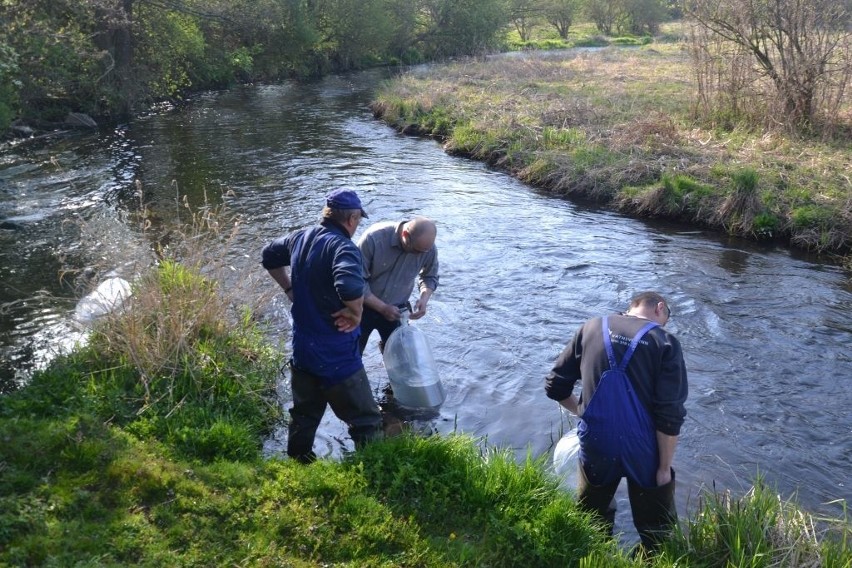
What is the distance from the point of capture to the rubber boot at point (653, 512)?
4602 mm

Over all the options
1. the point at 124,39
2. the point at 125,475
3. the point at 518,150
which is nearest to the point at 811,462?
the point at 125,475

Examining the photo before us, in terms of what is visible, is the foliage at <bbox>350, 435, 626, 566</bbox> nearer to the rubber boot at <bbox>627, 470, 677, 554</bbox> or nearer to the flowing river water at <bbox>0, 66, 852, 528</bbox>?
the rubber boot at <bbox>627, 470, 677, 554</bbox>

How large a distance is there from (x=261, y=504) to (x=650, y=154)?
13.1 m

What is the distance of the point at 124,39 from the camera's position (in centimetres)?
2572

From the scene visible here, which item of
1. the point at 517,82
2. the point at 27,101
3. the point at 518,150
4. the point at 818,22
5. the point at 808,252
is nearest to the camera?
the point at 808,252

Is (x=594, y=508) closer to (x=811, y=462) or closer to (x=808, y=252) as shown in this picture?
(x=811, y=462)

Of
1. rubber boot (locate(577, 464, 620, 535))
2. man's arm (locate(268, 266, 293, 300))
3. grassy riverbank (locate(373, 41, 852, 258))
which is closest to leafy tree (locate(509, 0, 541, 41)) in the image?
grassy riverbank (locate(373, 41, 852, 258))

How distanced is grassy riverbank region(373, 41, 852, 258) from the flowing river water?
2.03ft

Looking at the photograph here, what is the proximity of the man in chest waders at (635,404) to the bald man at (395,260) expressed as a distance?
207 centimetres

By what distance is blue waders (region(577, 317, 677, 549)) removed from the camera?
4.38 meters

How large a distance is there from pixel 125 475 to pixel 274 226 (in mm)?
8277

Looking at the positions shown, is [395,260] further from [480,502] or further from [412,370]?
[480,502]

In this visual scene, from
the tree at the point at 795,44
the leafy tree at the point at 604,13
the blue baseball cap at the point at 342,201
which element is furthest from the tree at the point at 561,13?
the blue baseball cap at the point at 342,201

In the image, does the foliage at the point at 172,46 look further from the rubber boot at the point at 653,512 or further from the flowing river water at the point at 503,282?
the rubber boot at the point at 653,512
